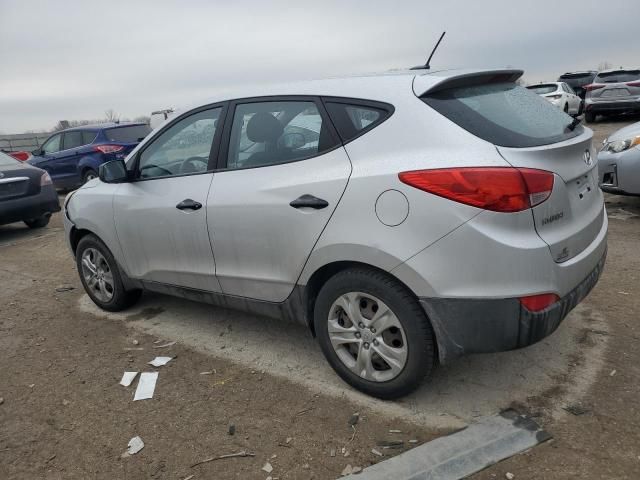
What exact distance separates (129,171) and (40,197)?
17.1 feet

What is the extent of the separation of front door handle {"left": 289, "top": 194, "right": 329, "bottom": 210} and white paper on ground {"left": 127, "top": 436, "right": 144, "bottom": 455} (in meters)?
1.47

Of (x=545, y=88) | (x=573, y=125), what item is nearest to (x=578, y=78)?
(x=545, y=88)

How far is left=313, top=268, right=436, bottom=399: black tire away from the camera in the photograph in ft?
8.64

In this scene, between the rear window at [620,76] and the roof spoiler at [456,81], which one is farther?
the rear window at [620,76]

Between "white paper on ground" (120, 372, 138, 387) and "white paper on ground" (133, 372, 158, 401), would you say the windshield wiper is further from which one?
"white paper on ground" (120, 372, 138, 387)

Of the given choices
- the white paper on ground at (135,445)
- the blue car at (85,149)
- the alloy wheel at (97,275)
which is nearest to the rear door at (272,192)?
the white paper on ground at (135,445)

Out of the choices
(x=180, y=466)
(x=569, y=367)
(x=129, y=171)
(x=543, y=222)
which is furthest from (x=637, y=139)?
(x=180, y=466)

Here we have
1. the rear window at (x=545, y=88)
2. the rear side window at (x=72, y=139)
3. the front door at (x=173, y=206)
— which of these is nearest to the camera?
the front door at (x=173, y=206)

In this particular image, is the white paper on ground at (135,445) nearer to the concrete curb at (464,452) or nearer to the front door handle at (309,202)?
the concrete curb at (464,452)

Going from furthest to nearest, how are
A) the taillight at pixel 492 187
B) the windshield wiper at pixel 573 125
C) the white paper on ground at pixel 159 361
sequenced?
1. the white paper on ground at pixel 159 361
2. the windshield wiper at pixel 573 125
3. the taillight at pixel 492 187

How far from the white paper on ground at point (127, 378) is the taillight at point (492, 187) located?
2261mm

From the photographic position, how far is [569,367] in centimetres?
319

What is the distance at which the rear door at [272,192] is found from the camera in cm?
287

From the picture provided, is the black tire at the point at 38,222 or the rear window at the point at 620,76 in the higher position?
the rear window at the point at 620,76
